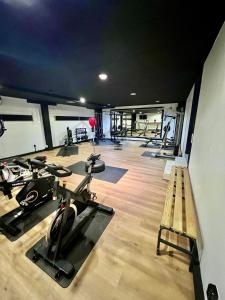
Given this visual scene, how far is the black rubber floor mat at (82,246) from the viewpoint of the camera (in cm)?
134

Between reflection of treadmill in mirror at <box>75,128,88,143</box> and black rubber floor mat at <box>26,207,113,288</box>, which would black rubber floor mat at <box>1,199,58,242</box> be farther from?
reflection of treadmill in mirror at <box>75,128,88,143</box>

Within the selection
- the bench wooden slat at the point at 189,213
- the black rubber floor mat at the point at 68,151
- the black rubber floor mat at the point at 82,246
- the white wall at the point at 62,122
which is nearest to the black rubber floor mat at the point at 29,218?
the black rubber floor mat at the point at 82,246

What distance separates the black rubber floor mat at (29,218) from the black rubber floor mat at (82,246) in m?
0.39

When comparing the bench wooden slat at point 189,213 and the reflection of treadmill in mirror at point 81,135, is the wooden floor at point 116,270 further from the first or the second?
the reflection of treadmill in mirror at point 81,135

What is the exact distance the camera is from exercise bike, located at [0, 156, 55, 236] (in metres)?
1.82

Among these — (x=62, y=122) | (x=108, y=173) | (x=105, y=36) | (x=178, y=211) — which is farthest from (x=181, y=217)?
(x=62, y=122)

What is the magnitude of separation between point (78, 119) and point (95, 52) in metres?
7.20

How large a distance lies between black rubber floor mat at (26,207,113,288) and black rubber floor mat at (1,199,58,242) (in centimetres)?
39

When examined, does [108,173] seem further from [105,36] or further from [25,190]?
[105,36]

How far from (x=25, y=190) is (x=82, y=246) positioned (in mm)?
1267

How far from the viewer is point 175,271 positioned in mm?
A: 1357

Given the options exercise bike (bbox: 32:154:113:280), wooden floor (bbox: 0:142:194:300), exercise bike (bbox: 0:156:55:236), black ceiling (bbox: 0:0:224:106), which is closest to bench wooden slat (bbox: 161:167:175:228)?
wooden floor (bbox: 0:142:194:300)

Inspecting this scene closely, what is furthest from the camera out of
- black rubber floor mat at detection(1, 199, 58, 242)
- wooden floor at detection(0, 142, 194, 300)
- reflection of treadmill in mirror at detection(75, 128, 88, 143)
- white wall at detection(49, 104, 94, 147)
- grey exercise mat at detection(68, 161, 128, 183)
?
reflection of treadmill in mirror at detection(75, 128, 88, 143)

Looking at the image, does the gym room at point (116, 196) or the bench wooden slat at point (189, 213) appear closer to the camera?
the gym room at point (116, 196)
